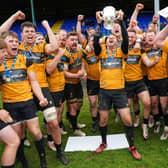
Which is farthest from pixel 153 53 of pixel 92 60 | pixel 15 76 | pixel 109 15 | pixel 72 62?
pixel 15 76

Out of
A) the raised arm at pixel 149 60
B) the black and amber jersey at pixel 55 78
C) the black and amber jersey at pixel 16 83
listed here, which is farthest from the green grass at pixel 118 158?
the raised arm at pixel 149 60

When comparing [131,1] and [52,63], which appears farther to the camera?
[131,1]

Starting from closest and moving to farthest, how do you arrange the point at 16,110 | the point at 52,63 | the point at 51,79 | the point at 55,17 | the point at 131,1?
the point at 16,110
the point at 52,63
the point at 51,79
the point at 131,1
the point at 55,17

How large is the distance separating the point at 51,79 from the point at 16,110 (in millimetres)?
1028

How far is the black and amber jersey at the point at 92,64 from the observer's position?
488 centimetres

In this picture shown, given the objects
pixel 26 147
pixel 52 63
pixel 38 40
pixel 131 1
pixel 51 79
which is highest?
pixel 131 1

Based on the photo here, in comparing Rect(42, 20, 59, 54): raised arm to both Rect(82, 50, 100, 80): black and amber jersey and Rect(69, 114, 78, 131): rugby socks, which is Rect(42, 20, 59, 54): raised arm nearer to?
Rect(82, 50, 100, 80): black and amber jersey

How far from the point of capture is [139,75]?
15.0ft

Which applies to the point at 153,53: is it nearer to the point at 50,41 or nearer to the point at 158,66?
the point at 158,66

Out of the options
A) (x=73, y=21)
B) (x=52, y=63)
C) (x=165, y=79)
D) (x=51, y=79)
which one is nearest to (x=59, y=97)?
(x=51, y=79)

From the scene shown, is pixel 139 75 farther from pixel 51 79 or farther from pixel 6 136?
pixel 6 136

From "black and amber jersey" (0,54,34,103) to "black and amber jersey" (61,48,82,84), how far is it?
1.27 meters

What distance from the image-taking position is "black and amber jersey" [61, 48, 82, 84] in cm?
459

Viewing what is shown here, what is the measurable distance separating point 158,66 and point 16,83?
257 centimetres
